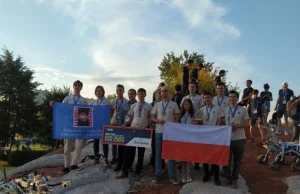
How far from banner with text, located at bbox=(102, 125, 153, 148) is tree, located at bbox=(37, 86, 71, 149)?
20.9 meters

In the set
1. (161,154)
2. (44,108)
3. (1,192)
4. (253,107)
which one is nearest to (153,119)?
(161,154)

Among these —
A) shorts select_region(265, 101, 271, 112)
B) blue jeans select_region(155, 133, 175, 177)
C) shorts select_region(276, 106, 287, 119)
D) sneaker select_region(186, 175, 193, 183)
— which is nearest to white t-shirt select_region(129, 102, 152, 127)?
blue jeans select_region(155, 133, 175, 177)

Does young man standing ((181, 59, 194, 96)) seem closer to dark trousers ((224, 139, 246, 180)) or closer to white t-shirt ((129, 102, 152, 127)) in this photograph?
white t-shirt ((129, 102, 152, 127))

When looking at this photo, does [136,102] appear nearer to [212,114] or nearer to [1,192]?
[212,114]

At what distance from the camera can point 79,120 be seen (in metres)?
9.02

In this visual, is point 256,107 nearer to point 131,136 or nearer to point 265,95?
point 265,95

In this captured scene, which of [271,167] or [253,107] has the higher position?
[253,107]

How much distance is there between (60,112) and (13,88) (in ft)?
79.3

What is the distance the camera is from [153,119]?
7684 mm

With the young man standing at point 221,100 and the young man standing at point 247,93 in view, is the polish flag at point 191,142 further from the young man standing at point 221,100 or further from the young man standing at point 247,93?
the young man standing at point 247,93

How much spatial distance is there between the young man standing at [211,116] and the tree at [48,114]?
72.9 feet

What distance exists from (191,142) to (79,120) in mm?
3195

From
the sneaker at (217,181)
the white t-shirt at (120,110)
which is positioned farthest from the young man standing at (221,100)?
the white t-shirt at (120,110)

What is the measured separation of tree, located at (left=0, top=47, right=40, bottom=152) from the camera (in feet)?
95.5
